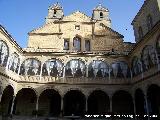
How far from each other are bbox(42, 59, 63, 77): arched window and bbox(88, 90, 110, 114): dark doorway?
4967 mm

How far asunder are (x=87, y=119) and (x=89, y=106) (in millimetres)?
4731

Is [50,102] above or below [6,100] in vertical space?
below

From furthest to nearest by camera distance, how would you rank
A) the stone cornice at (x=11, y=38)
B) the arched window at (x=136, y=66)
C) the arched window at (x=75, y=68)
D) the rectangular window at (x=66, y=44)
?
1. the rectangular window at (x=66, y=44)
2. the arched window at (x=75, y=68)
3. the arched window at (x=136, y=66)
4. the stone cornice at (x=11, y=38)

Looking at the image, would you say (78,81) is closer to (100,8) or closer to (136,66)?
(136,66)

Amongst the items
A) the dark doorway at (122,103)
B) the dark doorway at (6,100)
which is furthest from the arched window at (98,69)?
the dark doorway at (6,100)

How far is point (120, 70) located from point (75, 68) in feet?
17.8

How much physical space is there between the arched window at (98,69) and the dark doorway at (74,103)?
3.06m

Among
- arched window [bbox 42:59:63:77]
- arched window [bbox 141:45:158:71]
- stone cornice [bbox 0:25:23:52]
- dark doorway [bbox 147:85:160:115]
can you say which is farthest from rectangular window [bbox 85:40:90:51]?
dark doorway [bbox 147:85:160:115]

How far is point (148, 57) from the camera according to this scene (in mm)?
20344

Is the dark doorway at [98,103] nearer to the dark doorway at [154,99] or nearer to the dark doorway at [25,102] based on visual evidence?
the dark doorway at [154,99]

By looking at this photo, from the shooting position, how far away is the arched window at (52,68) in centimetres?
2486

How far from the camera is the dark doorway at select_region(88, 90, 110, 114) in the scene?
25.5 meters

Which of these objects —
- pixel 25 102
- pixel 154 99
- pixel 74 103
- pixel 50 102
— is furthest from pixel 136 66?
pixel 25 102

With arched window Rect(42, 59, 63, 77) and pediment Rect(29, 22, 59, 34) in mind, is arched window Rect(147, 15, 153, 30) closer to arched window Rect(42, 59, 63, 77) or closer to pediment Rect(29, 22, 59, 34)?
Answer: arched window Rect(42, 59, 63, 77)
